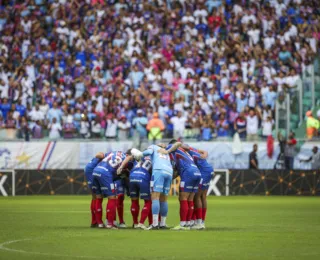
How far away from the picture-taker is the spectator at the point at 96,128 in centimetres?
3525

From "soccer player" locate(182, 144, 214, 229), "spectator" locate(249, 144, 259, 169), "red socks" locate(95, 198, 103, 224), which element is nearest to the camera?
"soccer player" locate(182, 144, 214, 229)

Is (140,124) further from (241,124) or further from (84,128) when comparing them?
(241,124)

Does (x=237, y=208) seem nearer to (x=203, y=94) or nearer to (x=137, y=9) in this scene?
(x=203, y=94)

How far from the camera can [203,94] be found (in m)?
38.1

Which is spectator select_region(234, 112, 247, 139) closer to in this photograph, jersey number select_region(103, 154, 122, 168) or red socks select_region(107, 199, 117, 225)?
jersey number select_region(103, 154, 122, 168)

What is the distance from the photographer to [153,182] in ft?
61.1

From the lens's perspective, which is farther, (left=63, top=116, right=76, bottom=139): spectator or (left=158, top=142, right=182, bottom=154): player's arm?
(left=63, top=116, right=76, bottom=139): spectator

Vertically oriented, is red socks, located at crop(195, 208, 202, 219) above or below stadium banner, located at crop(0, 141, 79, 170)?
below

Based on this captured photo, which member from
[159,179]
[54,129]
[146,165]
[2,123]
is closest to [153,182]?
[159,179]

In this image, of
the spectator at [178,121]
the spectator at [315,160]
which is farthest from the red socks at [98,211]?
the spectator at [315,160]

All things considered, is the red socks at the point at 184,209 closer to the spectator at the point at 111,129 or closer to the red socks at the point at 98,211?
the red socks at the point at 98,211

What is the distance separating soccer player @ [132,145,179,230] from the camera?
60.8 feet

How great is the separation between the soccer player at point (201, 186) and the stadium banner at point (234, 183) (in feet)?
53.6

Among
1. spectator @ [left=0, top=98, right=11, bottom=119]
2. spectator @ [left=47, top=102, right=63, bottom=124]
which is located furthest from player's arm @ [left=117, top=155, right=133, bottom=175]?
spectator @ [left=0, top=98, right=11, bottom=119]
